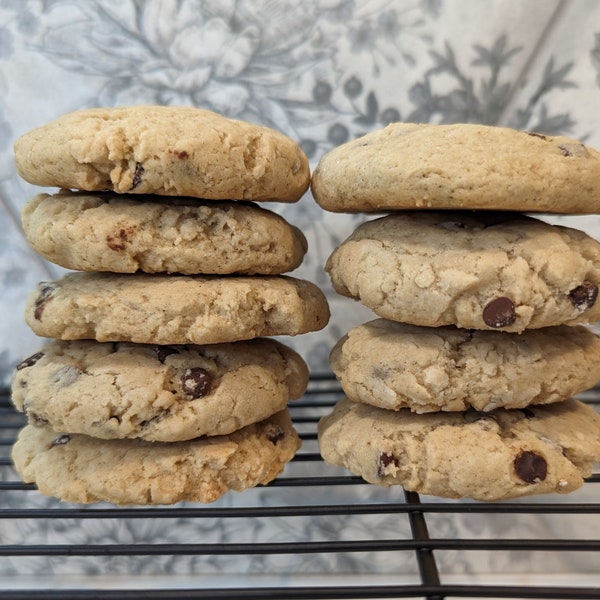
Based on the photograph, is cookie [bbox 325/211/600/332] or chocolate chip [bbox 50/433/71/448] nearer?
cookie [bbox 325/211/600/332]

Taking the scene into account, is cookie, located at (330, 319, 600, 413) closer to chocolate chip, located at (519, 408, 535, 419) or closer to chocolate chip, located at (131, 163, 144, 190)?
chocolate chip, located at (519, 408, 535, 419)

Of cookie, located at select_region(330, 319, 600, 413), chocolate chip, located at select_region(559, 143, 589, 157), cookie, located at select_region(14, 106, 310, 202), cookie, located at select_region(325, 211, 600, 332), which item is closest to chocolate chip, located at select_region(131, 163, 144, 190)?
cookie, located at select_region(14, 106, 310, 202)

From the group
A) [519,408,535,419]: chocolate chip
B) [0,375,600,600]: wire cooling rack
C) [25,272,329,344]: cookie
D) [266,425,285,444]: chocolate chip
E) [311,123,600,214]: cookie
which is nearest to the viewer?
[311,123,600,214]: cookie

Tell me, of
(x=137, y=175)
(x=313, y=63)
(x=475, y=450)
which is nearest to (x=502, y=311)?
(x=475, y=450)

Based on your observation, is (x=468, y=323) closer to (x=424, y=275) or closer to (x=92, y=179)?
(x=424, y=275)

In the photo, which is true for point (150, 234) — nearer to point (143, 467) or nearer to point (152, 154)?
point (152, 154)

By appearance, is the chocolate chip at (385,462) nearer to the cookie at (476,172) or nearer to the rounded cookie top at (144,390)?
the rounded cookie top at (144,390)
